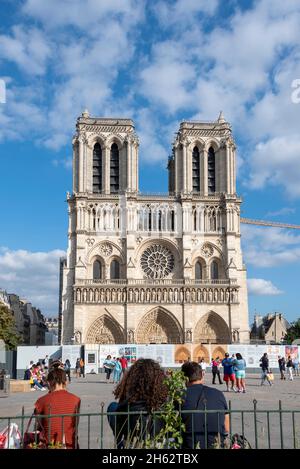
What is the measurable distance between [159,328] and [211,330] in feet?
14.4

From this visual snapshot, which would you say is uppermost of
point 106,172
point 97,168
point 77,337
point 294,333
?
point 97,168

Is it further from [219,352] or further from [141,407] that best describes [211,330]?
[141,407]

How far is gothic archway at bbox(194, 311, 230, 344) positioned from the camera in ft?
155

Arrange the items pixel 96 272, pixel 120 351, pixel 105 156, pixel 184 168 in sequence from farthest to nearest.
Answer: pixel 184 168, pixel 105 156, pixel 96 272, pixel 120 351

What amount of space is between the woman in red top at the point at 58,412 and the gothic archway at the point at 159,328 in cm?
4113

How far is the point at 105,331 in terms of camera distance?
47062 mm

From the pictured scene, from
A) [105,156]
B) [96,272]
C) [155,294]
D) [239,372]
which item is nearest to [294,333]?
[155,294]

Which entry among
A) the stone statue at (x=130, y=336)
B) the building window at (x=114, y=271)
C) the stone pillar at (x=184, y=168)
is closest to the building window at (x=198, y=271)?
the stone pillar at (x=184, y=168)

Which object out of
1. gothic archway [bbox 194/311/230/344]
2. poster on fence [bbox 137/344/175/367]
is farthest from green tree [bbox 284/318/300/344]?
poster on fence [bbox 137/344/175/367]

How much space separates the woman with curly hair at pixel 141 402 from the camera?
5.31 metres

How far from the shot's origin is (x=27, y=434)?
18.5 ft

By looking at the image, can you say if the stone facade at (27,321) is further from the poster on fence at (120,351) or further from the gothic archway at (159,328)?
the poster on fence at (120,351)
